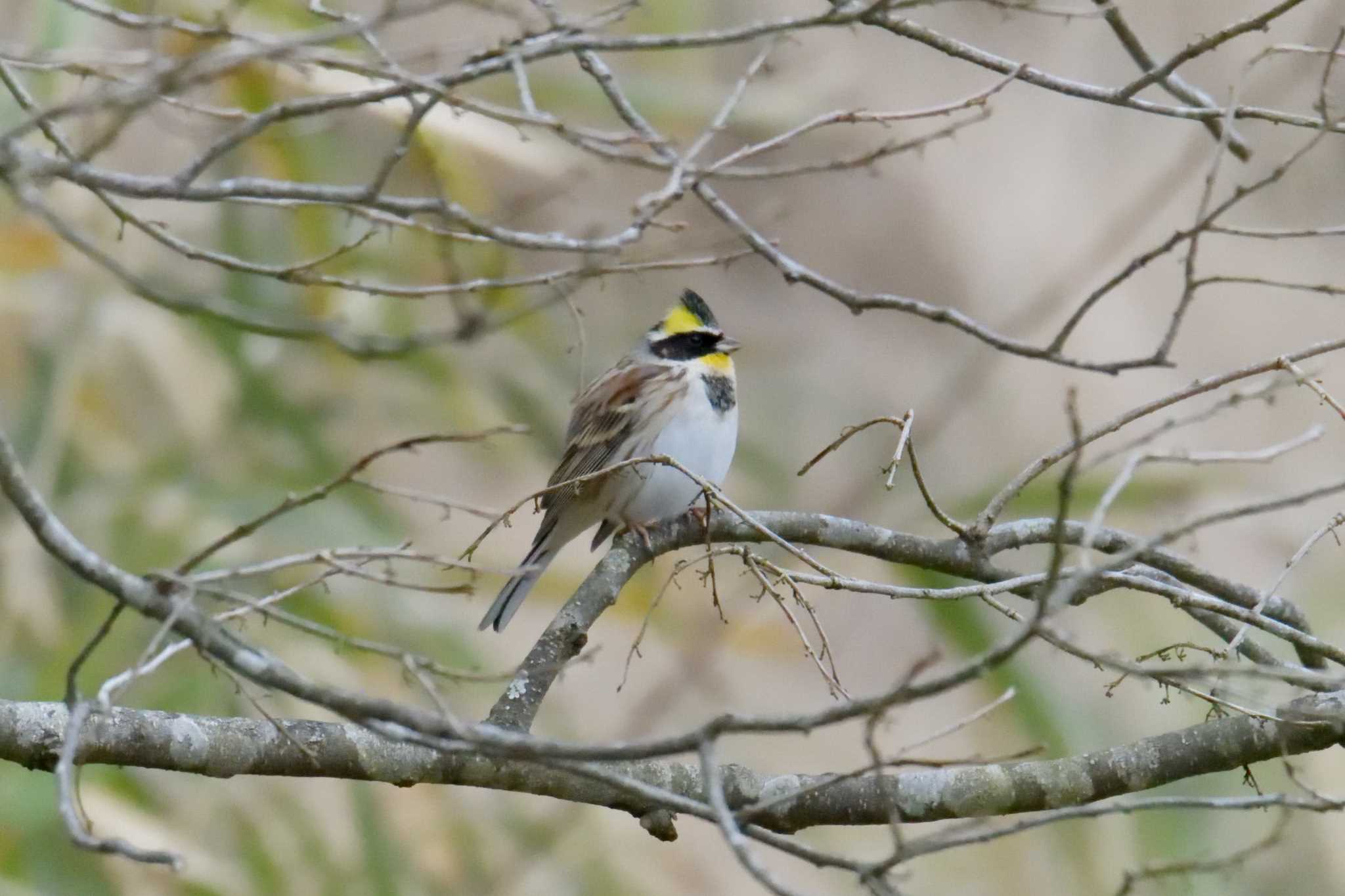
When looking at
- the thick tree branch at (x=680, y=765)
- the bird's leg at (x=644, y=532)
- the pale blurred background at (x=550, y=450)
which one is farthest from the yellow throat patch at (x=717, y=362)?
the thick tree branch at (x=680, y=765)

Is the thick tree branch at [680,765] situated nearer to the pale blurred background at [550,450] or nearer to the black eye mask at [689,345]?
the pale blurred background at [550,450]

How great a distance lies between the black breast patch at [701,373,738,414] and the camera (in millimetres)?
3951

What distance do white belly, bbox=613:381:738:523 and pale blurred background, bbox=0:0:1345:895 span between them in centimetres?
60

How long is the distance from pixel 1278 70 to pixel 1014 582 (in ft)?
22.7

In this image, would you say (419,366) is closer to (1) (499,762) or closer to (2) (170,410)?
(2) (170,410)

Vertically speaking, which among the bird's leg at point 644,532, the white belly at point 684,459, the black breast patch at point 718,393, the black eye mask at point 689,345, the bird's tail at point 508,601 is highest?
Result: the black eye mask at point 689,345

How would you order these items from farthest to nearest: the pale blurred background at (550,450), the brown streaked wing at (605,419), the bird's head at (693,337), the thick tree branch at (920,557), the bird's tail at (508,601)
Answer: the pale blurred background at (550,450)
the bird's head at (693,337)
the brown streaked wing at (605,419)
the bird's tail at (508,601)
the thick tree branch at (920,557)

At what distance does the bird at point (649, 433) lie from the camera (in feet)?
12.3

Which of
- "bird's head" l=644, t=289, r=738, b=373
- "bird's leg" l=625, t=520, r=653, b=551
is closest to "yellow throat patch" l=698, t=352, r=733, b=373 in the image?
"bird's head" l=644, t=289, r=738, b=373

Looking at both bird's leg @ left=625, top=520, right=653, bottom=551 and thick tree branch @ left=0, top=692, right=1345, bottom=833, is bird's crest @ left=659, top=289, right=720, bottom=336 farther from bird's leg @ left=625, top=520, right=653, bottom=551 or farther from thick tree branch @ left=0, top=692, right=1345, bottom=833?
thick tree branch @ left=0, top=692, right=1345, bottom=833

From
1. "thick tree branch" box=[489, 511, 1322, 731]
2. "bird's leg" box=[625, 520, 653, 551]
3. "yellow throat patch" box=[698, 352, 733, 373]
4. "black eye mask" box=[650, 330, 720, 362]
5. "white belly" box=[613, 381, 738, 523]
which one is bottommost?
"thick tree branch" box=[489, 511, 1322, 731]

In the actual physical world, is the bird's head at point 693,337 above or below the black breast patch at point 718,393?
above

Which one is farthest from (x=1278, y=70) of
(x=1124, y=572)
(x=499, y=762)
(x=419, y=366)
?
(x=499, y=762)

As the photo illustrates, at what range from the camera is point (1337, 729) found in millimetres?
2113
